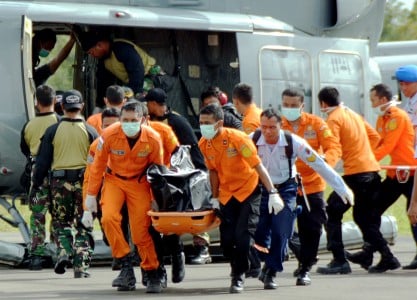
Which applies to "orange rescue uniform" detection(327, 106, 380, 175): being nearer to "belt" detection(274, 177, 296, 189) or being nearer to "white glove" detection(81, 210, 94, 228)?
"belt" detection(274, 177, 296, 189)

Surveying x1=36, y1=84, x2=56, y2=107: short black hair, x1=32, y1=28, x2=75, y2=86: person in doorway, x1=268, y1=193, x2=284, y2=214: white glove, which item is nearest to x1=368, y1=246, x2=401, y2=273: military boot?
x1=268, y1=193, x2=284, y2=214: white glove

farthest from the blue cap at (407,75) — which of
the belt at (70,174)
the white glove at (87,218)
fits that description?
the white glove at (87,218)

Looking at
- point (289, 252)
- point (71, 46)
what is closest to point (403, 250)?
point (289, 252)

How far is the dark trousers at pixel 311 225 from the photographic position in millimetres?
12734

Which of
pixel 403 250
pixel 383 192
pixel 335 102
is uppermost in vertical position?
pixel 335 102

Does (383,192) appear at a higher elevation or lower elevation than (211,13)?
lower

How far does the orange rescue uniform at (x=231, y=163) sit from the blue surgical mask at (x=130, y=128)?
1.99 ft

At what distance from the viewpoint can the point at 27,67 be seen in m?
14.7

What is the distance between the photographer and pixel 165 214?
1173 centimetres

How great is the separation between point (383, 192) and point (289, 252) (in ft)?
6.07

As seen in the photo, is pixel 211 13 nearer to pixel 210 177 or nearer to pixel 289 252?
pixel 289 252

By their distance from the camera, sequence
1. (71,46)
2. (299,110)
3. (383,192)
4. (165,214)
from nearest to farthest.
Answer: (165,214)
(299,110)
(383,192)
(71,46)

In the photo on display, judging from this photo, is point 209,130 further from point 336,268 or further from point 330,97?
point 336,268

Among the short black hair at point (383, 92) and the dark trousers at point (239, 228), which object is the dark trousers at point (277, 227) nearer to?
the dark trousers at point (239, 228)
